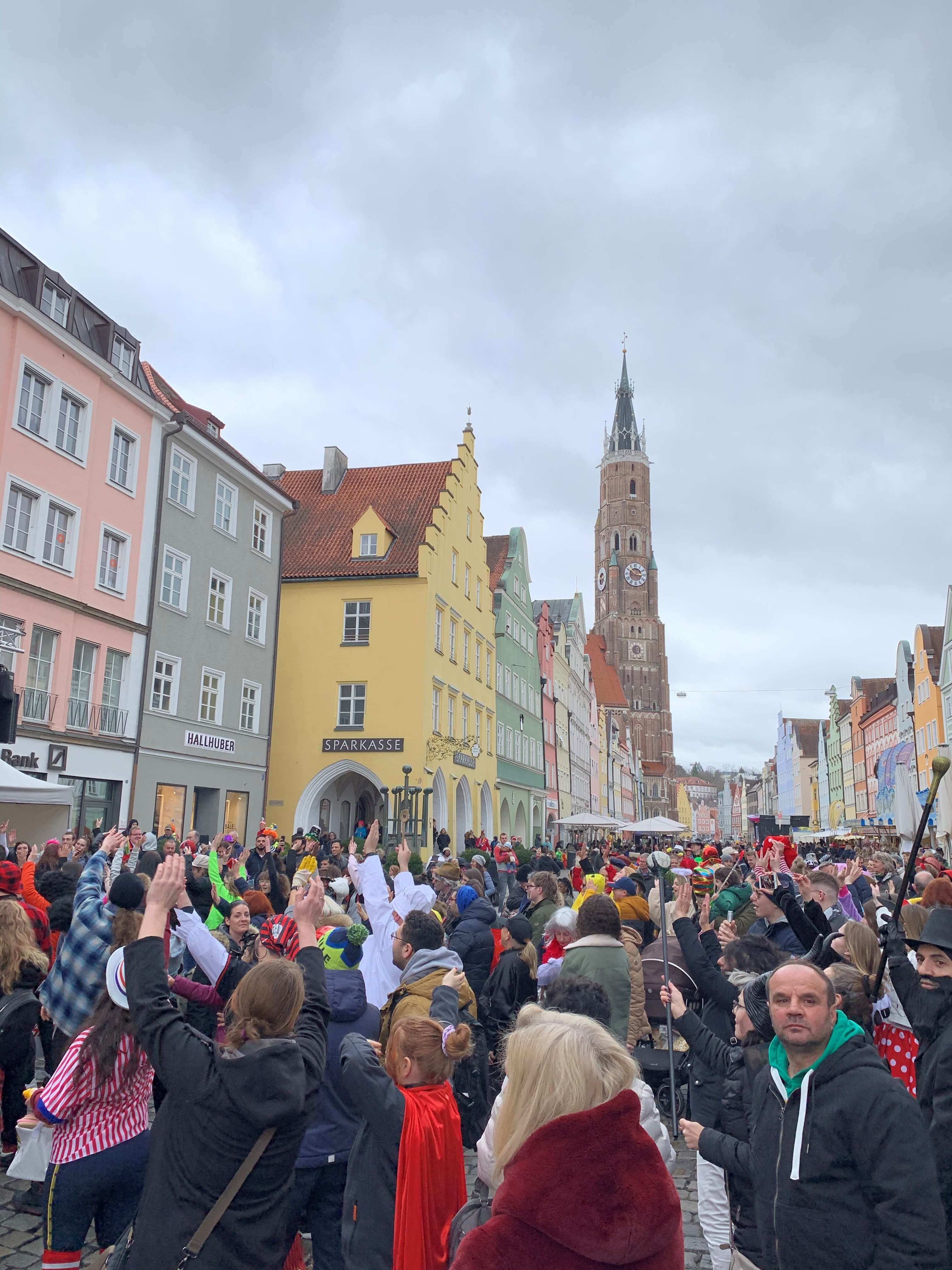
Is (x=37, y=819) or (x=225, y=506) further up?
(x=225, y=506)


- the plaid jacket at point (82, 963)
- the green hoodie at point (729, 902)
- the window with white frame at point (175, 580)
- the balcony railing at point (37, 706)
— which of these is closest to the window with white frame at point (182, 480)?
the window with white frame at point (175, 580)

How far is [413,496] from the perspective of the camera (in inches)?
1358

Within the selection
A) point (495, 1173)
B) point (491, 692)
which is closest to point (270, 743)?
point (491, 692)

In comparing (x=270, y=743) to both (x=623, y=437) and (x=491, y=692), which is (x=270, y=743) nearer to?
(x=491, y=692)

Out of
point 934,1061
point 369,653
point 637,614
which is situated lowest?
point 934,1061

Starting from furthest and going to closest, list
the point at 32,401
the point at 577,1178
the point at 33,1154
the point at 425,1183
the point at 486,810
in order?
the point at 486,810, the point at 32,401, the point at 33,1154, the point at 425,1183, the point at 577,1178

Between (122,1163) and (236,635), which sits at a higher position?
(236,635)

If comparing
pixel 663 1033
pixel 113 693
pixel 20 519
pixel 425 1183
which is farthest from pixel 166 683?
pixel 425 1183

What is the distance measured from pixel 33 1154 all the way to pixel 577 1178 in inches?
132

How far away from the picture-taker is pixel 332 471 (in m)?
35.8

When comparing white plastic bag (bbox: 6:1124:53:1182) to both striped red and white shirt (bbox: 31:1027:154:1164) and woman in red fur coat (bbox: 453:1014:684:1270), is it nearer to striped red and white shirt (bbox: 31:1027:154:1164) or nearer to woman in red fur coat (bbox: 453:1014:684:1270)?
striped red and white shirt (bbox: 31:1027:154:1164)

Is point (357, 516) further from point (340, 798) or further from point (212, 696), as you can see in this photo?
point (212, 696)

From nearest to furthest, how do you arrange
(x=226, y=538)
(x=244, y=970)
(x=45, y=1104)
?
(x=45, y=1104) → (x=244, y=970) → (x=226, y=538)

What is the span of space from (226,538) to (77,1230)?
23.9m
